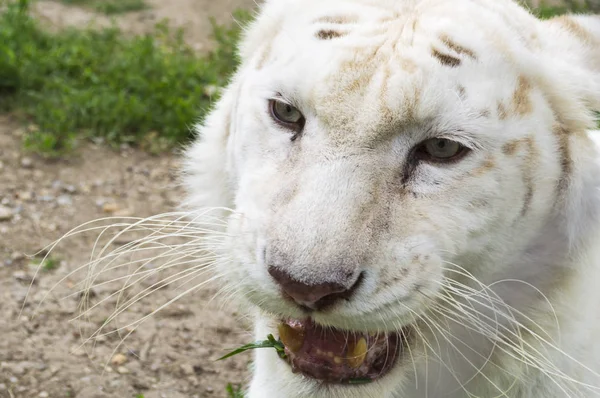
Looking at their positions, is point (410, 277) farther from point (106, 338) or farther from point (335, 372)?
point (106, 338)

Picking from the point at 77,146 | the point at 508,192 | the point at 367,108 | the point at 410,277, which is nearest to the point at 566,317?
the point at 508,192

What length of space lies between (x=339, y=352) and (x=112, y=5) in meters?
5.29

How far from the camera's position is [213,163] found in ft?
9.64

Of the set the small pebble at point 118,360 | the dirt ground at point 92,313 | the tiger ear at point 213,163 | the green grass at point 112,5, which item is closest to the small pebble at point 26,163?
the dirt ground at point 92,313

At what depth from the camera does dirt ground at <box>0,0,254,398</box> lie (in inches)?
141

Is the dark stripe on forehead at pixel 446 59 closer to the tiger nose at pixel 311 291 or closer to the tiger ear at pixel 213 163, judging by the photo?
A: the tiger nose at pixel 311 291

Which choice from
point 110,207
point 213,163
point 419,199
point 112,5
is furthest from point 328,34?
point 112,5

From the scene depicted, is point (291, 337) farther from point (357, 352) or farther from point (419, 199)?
point (419, 199)

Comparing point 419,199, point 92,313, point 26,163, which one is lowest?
point 26,163

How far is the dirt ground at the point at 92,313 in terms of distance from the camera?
3576 mm

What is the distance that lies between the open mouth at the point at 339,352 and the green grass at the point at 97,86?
9.92ft

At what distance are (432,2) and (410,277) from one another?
88cm

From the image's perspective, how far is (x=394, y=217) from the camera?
2.16 m

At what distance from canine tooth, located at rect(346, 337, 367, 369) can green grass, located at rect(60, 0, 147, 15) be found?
17.1 ft
